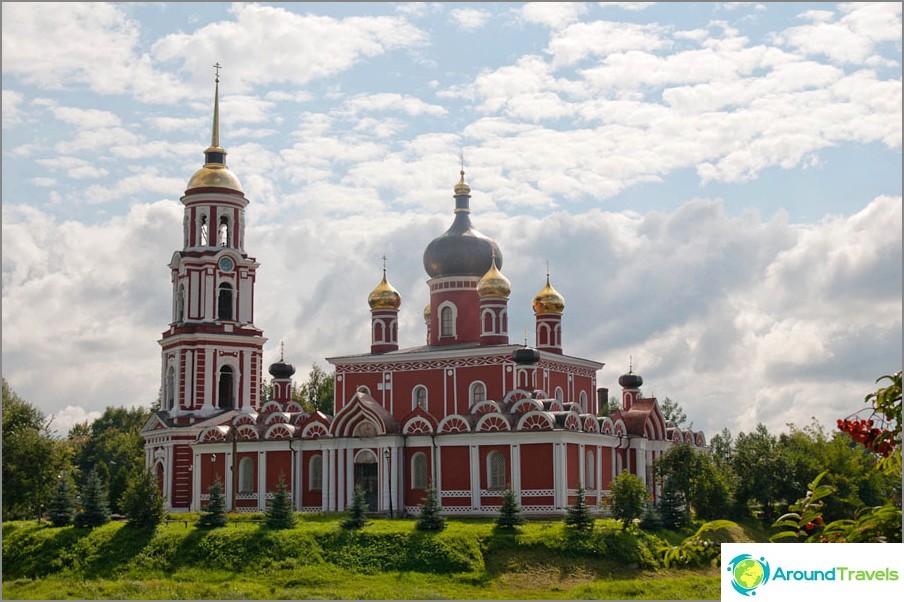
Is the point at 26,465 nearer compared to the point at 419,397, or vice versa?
the point at 26,465

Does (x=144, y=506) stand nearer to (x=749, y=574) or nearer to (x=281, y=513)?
(x=281, y=513)

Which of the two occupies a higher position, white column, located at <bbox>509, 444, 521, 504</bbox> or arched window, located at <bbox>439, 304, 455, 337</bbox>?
arched window, located at <bbox>439, 304, 455, 337</bbox>

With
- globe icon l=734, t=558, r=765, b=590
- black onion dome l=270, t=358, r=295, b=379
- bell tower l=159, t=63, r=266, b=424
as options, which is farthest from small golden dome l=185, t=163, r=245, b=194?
globe icon l=734, t=558, r=765, b=590

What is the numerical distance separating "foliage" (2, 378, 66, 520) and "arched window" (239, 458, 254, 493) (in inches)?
261

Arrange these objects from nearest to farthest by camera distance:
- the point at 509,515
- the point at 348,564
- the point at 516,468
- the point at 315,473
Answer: the point at 348,564 < the point at 509,515 < the point at 516,468 < the point at 315,473

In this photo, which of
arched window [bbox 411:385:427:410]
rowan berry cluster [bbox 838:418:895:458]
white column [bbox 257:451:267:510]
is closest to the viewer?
rowan berry cluster [bbox 838:418:895:458]

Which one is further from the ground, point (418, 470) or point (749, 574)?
point (418, 470)

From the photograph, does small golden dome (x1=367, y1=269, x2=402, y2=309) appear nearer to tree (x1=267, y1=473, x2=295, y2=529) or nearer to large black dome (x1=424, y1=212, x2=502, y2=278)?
large black dome (x1=424, y1=212, x2=502, y2=278)

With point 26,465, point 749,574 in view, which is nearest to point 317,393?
point 26,465

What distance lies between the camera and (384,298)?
1834 inches

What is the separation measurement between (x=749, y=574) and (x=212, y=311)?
38.9 m

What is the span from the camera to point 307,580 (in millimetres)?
31594

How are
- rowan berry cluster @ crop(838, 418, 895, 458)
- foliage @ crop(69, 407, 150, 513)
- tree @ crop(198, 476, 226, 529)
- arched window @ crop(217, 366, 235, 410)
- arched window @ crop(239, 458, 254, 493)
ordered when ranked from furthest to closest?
1. foliage @ crop(69, 407, 150, 513)
2. arched window @ crop(217, 366, 235, 410)
3. arched window @ crop(239, 458, 254, 493)
4. tree @ crop(198, 476, 226, 529)
5. rowan berry cluster @ crop(838, 418, 895, 458)

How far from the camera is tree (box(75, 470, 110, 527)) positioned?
37281 mm
